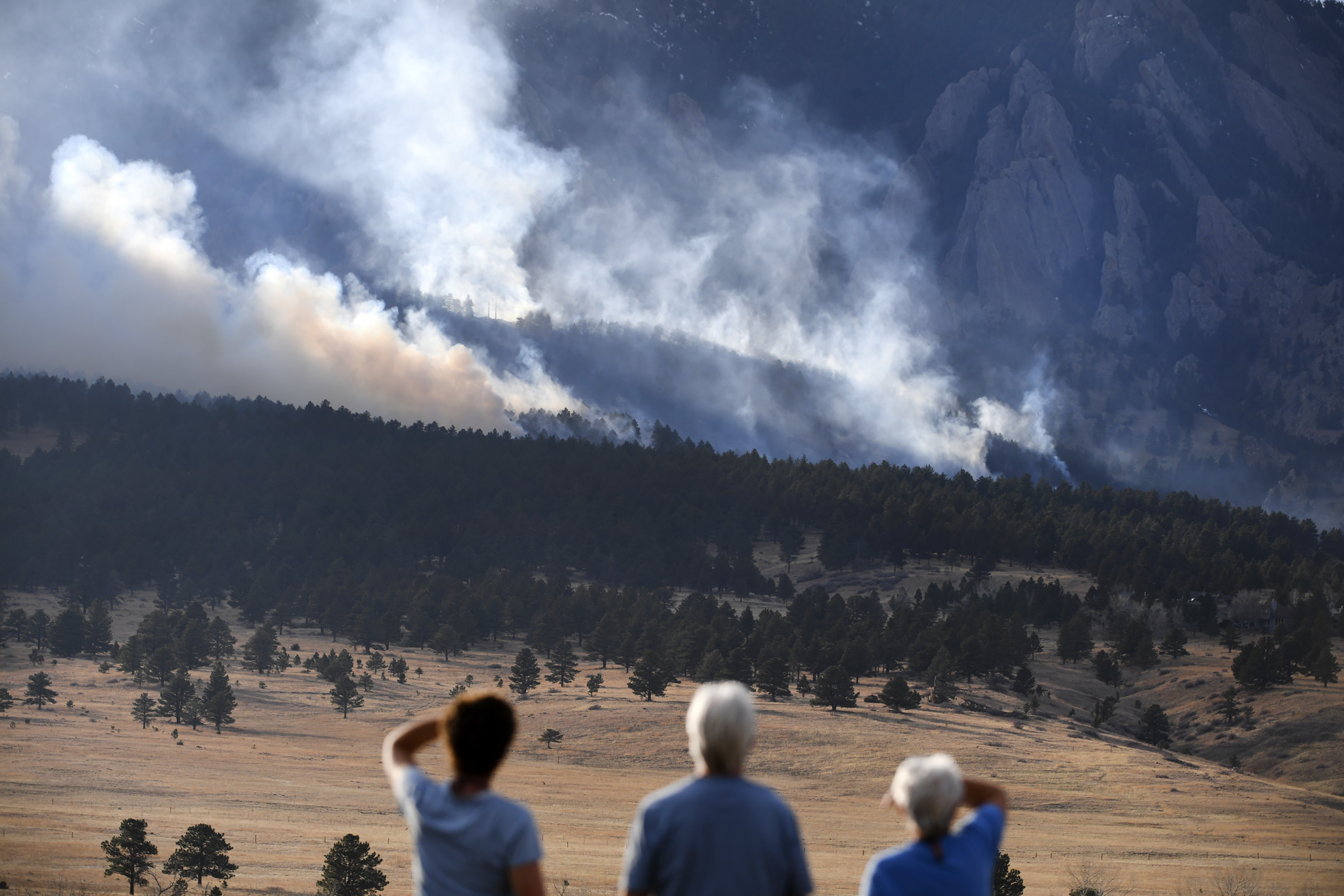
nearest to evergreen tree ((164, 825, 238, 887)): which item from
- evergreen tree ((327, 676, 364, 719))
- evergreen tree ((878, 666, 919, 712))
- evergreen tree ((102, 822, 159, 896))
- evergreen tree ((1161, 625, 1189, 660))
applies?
evergreen tree ((102, 822, 159, 896))

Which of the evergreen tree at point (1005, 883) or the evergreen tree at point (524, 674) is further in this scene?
the evergreen tree at point (524, 674)

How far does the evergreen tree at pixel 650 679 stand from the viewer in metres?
96.8

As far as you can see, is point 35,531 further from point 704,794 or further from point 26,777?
point 704,794

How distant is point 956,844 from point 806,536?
7192 inches

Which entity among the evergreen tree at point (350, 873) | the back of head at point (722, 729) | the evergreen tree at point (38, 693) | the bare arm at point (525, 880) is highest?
the back of head at point (722, 729)

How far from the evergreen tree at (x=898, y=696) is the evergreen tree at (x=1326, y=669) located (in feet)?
143

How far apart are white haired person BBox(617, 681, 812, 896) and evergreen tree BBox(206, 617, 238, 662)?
371ft

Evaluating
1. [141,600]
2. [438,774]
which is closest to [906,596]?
[438,774]

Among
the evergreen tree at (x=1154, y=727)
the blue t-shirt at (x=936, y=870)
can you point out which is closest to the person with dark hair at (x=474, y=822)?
the blue t-shirt at (x=936, y=870)

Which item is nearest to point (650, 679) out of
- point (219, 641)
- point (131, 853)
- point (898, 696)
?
point (898, 696)

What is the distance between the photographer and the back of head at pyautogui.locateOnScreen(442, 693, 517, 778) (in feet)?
17.6

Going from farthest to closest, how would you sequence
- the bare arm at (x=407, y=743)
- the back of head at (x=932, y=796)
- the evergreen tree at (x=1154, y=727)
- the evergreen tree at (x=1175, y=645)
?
the evergreen tree at (x=1175, y=645) < the evergreen tree at (x=1154, y=727) < the bare arm at (x=407, y=743) < the back of head at (x=932, y=796)

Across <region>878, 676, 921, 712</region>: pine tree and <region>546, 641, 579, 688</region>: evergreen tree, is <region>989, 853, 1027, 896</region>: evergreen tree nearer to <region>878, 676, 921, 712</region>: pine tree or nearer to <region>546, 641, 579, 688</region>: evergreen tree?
<region>878, 676, 921, 712</region>: pine tree

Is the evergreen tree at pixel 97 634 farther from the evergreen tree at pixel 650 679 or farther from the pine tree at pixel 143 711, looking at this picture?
the evergreen tree at pixel 650 679
